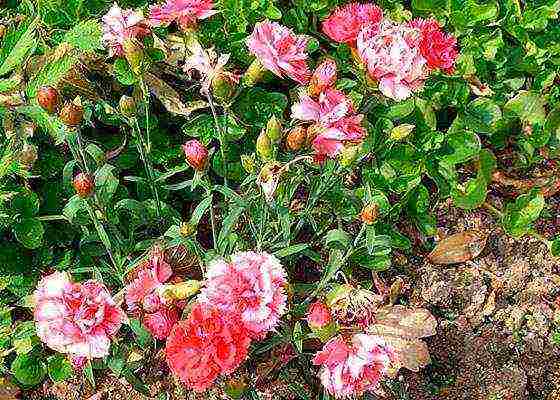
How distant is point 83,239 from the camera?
182cm

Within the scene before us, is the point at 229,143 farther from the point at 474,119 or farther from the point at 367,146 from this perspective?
the point at 474,119

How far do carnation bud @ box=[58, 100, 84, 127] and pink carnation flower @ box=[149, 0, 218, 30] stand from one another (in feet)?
0.97

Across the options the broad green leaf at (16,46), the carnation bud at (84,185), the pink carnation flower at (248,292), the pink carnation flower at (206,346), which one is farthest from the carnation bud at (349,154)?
the broad green leaf at (16,46)

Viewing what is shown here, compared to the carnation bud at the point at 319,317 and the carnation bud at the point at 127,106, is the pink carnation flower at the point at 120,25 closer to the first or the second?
the carnation bud at the point at 127,106

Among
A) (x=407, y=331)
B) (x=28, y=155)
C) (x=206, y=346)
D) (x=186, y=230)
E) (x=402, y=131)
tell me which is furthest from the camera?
(x=407, y=331)

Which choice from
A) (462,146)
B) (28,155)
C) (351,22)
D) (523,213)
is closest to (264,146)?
(351,22)

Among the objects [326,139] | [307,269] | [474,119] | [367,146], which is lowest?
[307,269]

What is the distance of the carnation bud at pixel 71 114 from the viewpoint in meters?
1.45

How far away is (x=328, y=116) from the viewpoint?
1.55 m

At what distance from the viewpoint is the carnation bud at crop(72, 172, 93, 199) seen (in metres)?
1.49

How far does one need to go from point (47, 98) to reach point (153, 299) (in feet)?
1.29

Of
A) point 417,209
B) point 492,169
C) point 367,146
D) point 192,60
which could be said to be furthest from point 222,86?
point 492,169

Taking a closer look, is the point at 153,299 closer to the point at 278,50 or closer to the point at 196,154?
the point at 196,154

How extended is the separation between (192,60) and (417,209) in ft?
2.22
